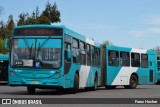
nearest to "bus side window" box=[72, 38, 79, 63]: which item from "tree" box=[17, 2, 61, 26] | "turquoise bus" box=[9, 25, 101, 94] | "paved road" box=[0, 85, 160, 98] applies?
"turquoise bus" box=[9, 25, 101, 94]

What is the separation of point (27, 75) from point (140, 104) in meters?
6.42

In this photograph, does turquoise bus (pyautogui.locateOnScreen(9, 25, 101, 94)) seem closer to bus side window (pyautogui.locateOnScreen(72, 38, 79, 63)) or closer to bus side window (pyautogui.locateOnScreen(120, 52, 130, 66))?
bus side window (pyautogui.locateOnScreen(72, 38, 79, 63))

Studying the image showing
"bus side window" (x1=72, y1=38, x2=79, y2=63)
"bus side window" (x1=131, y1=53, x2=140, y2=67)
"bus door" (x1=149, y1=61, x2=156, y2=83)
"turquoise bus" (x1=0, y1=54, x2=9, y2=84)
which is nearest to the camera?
"bus side window" (x1=72, y1=38, x2=79, y2=63)

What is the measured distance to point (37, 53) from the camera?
68.1 feet

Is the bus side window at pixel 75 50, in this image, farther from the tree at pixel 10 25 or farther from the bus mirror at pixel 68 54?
the tree at pixel 10 25

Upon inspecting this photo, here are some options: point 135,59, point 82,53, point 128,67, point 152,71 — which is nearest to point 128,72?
point 128,67

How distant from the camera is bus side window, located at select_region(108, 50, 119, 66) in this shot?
101 ft

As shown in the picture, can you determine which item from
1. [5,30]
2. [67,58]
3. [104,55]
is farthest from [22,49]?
[5,30]

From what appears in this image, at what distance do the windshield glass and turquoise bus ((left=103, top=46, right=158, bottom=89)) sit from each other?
33.0 feet

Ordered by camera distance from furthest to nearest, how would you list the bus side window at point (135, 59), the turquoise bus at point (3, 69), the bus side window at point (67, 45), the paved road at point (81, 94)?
the turquoise bus at point (3, 69)
the bus side window at point (135, 59)
the bus side window at point (67, 45)
the paved road at point (81, 94)

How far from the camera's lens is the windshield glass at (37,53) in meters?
20.6

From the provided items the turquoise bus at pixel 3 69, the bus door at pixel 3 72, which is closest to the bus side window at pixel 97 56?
the turquoise bus at pixel 3 69

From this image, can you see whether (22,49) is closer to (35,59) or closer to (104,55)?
(35,59)

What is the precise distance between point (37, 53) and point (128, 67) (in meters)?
12.1
